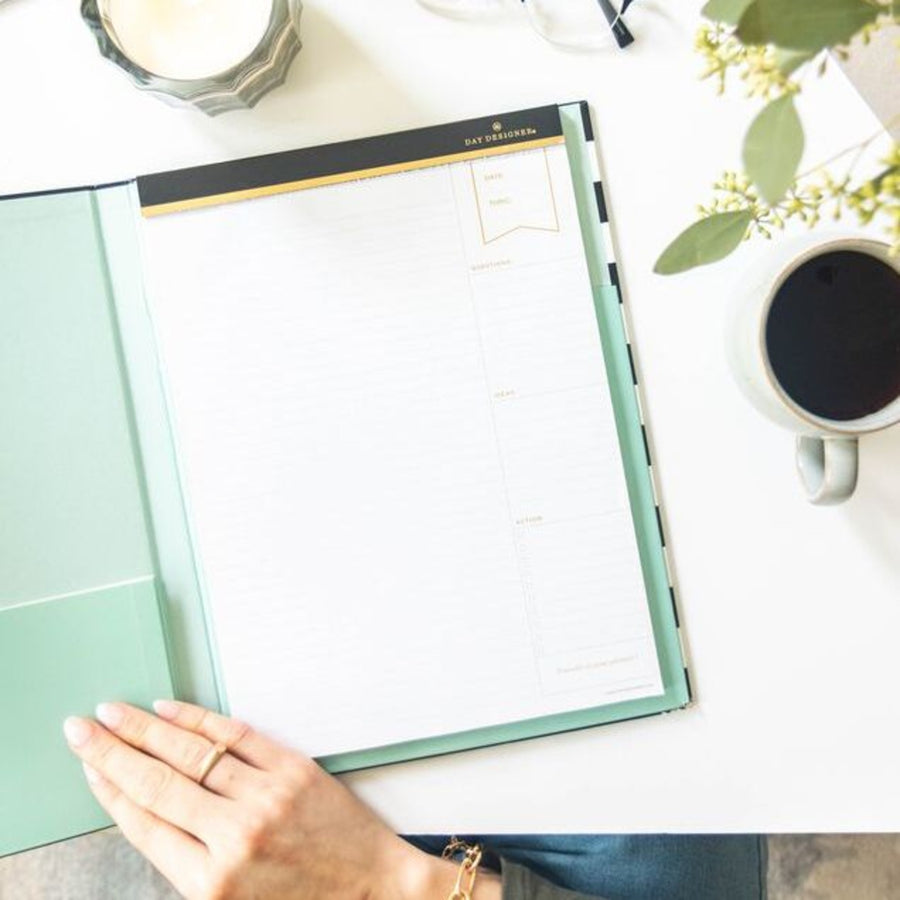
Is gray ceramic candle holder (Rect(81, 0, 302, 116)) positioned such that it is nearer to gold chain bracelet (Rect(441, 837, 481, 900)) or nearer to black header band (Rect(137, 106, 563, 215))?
black header band (Rect(137, 106, 563, 215))

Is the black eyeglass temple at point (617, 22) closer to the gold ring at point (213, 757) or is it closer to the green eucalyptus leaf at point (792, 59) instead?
the green eucalyptus leaf at point (792, 59)

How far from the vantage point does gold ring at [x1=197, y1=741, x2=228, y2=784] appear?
1.74ft

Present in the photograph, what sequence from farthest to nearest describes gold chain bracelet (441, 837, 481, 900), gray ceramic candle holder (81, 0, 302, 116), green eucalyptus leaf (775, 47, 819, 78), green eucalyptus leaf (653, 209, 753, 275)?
gold chain bracelet (441, 837, 481, 900) < gray ceramic candle holder (81, 0, 302, 116) < green eucalyptus leaf (653, 209, 753, 275) < green eucalyptus leaf (775, 47, 819, 78)

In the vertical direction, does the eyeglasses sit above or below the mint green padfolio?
above

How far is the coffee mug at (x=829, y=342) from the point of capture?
47 cm

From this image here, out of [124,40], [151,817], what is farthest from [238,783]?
[124,40]

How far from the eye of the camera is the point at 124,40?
493 millimetres

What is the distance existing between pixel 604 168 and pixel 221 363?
26cm

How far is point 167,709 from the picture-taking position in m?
0.54

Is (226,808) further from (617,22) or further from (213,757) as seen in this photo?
(617,22)

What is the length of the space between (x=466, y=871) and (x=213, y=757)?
7.7 inches

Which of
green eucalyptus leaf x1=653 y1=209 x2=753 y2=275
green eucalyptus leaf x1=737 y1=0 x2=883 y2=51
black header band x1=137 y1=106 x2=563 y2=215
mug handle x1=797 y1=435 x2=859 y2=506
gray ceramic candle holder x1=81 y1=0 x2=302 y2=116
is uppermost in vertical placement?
gray ceramic candle holder x1=81 y1=0 x2=302 y2=116

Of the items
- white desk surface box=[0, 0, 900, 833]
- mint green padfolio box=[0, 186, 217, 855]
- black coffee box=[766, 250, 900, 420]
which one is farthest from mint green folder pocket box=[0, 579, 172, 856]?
black coffee box=[766, 250, 900, 420]

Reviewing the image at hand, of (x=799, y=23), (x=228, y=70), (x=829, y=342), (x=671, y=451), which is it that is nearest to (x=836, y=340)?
(x=829, y=342)
